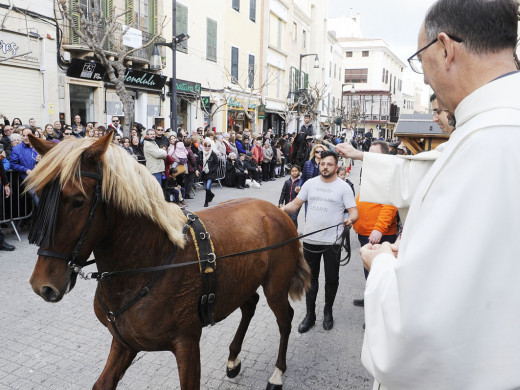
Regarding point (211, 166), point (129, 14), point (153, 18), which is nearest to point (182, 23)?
point (153, 18)

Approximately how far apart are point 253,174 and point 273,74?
18760 millimetres

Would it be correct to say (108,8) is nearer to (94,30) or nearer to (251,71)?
(94,30)

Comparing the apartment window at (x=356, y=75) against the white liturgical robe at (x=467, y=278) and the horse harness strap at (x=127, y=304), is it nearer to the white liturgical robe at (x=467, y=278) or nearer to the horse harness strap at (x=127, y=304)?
the horse harness strap at (x=127, y=304)

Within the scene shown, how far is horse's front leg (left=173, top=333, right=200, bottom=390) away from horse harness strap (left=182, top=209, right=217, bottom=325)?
0.21 meters

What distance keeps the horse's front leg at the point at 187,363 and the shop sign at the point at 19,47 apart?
13.4 meters

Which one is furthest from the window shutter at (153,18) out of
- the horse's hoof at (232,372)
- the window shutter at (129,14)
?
the horse's hoof at (232,372)

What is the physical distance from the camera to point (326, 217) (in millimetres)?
4859

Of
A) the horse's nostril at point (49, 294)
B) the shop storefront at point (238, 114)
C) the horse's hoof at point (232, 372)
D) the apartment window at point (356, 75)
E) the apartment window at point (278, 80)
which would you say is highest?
the apartment window at point (356, 75)

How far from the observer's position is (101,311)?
2.66 meters

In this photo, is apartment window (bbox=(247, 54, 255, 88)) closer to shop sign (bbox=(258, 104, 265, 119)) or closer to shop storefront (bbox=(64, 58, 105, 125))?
shop sign (bbox=(258, 104, 265, 119))

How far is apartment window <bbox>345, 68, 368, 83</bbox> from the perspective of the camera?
2685 inches

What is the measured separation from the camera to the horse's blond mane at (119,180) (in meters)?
2.13

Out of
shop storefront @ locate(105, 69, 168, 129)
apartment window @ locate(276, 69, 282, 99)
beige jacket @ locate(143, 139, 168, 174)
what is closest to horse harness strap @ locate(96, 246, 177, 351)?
beige jacket @ locate(143, 139, 168, 174)

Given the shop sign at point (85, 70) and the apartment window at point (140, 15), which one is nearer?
the shop sign at point (85, 70)
